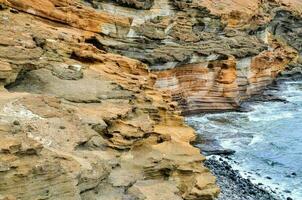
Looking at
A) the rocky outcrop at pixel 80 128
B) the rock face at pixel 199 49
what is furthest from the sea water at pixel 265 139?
the rocky outcrop at pixel 80 128

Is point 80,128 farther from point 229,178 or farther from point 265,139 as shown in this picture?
point 265,139

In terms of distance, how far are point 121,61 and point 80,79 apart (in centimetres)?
576

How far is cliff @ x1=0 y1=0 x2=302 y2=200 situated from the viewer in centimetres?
1302

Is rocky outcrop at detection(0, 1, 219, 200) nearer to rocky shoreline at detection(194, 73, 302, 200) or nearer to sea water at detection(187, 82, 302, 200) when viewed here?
rocky shoreline at detection(194, 73, 302, 200)

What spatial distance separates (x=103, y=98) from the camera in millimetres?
20969

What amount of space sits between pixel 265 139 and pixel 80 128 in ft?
81.4

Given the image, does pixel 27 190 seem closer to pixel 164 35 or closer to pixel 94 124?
pixel 94 124

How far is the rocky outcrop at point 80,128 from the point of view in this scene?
12148 millimetres

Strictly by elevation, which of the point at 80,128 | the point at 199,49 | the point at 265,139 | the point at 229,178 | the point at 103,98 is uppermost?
the point at 80,128

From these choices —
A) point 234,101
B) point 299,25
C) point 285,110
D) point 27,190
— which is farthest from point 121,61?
point 299,25

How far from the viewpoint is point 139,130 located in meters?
19.2

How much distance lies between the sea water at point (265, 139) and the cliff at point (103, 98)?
11.2 ft

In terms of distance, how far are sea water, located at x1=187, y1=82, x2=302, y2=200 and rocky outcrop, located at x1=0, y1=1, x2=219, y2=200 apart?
7597 millimetres

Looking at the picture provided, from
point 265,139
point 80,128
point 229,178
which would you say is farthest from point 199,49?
point 80,128
